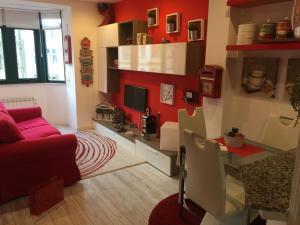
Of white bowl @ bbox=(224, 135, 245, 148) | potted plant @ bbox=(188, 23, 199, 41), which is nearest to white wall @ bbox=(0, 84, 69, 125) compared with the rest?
potted plant @ bbox=(188, 23, 199, 41)

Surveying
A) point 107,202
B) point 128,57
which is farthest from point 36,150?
point 128,57

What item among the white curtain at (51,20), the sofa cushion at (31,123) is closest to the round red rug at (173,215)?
the sofa cushion at (31,123)

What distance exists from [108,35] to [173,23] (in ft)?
5.44

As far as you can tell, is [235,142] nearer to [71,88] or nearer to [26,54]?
[71,88]

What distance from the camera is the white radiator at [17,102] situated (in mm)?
5156

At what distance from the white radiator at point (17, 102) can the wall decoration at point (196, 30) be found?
3.90m

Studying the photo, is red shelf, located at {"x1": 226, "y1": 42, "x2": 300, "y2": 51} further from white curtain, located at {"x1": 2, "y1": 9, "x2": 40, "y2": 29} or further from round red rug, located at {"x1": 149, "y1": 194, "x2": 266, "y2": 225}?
white curtain, located at {"x1": 2, "y1": 9, "x2": 40, "y2": 29}

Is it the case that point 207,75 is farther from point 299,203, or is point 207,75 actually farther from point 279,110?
point 299,203

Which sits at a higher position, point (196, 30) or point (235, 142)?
point (196, 30)

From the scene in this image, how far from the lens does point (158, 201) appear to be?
2.67m

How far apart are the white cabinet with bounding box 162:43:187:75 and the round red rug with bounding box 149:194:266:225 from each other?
1.50 m

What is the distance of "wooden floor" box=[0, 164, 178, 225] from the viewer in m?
2.37

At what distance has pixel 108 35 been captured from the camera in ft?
15.1

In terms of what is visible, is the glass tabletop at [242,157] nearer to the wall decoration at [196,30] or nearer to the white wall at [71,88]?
the wall decoration at [196,30]
